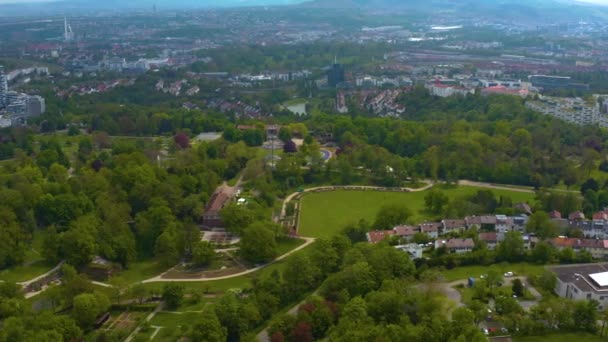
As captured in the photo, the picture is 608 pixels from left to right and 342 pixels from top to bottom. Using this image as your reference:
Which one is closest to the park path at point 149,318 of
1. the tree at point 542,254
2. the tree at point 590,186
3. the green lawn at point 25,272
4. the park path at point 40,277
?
the park path at point 40,277

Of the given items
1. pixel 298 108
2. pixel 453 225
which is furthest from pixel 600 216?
pixel 298 108

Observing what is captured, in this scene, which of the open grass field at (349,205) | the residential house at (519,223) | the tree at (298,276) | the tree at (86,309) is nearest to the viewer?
the tree at (86,309)

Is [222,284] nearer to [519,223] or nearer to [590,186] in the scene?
[519,223]

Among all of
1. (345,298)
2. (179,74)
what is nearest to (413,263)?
(345,298)

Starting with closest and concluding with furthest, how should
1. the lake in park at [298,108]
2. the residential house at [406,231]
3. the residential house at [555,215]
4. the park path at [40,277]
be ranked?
the park path at [40,277] < the residential house at [406,231] < the residential house at [555,215] < the lake in park at [298,108]

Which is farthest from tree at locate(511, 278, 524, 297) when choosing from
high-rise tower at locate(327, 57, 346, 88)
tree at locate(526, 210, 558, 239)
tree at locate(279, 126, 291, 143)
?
high-rise tower at locate(327, 57, 346, 88)

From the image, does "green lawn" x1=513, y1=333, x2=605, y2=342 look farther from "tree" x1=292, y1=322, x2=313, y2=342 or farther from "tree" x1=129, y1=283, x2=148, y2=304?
"tree" x1=129, y1=283, x2=148, y2=304

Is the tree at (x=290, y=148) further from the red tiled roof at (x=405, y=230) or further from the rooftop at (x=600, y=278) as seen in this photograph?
the rooftop at (x=600, y=278)
